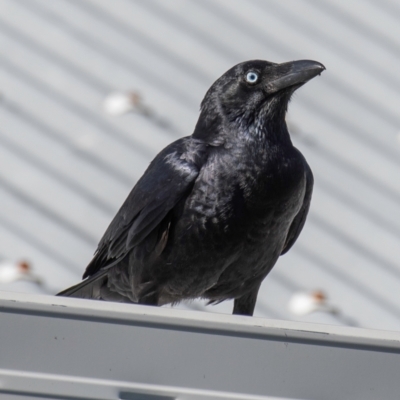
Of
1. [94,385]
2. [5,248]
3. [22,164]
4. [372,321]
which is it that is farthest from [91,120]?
[94,385]

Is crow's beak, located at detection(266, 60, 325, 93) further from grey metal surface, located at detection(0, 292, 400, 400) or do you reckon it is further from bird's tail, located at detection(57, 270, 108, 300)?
grey metal surface, located at detection(0, 292, 400, 400)

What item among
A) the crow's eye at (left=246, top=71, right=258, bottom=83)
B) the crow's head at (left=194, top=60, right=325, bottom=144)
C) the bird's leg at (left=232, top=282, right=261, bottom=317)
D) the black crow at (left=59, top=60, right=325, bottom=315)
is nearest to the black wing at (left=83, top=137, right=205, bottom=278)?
the black crow at (left=59, top=60, right=325, bottom=315)

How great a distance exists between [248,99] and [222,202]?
565 millimetres

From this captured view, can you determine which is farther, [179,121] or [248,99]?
[179,121]

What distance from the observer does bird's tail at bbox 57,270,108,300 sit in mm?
4246

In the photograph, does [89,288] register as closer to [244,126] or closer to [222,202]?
[222,202]

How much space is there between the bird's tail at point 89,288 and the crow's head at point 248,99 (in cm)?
77

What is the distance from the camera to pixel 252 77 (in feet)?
13.6

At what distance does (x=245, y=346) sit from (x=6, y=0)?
172 inches

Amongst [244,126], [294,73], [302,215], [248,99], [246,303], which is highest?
[294,73]

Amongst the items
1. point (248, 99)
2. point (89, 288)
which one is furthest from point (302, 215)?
point (89, 288)

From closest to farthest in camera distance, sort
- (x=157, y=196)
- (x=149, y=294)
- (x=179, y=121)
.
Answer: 1. (x=157, y=196)
2. (x=149, y=294)
3. (x=179, y=121)

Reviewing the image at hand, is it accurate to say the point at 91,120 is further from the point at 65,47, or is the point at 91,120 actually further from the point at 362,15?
the point at 362,15

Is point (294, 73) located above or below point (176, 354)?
above
